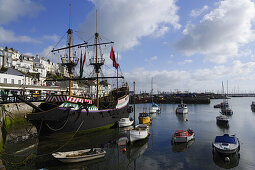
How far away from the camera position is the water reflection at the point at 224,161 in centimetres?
1510

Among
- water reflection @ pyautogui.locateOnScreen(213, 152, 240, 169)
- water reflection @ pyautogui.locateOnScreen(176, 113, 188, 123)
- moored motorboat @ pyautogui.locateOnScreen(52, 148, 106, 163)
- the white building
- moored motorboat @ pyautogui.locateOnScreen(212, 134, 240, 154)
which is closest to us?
moored motorboat @ pyautogui.locateOnScreen(52, 148, 106, 163)

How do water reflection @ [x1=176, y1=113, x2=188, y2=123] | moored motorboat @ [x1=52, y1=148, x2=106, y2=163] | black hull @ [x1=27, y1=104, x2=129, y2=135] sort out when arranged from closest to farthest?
moored motorboat @ [x1=52, y1=148, x2=106, y2=163], black hull @ [x1=27, y1=104, x2=129, y2=135], water reflection @ [x1=176, y1=113, x2=188, y2=123]

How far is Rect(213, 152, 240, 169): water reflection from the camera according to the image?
595 inches

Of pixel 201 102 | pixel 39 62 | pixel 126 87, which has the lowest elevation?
pixel 201 102

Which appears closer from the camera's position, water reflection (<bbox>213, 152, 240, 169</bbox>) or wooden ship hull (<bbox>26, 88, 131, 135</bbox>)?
water reflection (<bbox>213, 152, 240, 169</bbox>)

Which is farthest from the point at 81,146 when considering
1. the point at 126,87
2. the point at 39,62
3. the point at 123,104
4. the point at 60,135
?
the point at 39,62

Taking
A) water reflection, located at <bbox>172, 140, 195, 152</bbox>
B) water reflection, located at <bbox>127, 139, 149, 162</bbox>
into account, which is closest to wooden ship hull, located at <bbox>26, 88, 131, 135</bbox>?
water reflection, located at <bbox>127, 139, 149, 162</bbox>

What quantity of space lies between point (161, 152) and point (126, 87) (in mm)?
24068

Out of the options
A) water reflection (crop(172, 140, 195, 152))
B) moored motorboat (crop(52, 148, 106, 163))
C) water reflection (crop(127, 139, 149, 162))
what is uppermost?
moored motorboat (crop(52, 148, 106, 163))

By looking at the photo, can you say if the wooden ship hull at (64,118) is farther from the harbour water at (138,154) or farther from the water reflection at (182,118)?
the water reflection at (182,118)

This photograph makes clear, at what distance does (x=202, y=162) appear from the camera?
51.4ft

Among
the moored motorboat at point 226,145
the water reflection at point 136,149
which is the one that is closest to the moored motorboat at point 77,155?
the water reflection at point 136,149

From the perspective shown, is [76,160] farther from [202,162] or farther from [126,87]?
[126,87]

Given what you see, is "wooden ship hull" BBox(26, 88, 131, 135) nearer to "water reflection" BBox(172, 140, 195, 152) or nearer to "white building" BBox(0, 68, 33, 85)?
"water reflection" BBox(172, 140, 195, 152)
